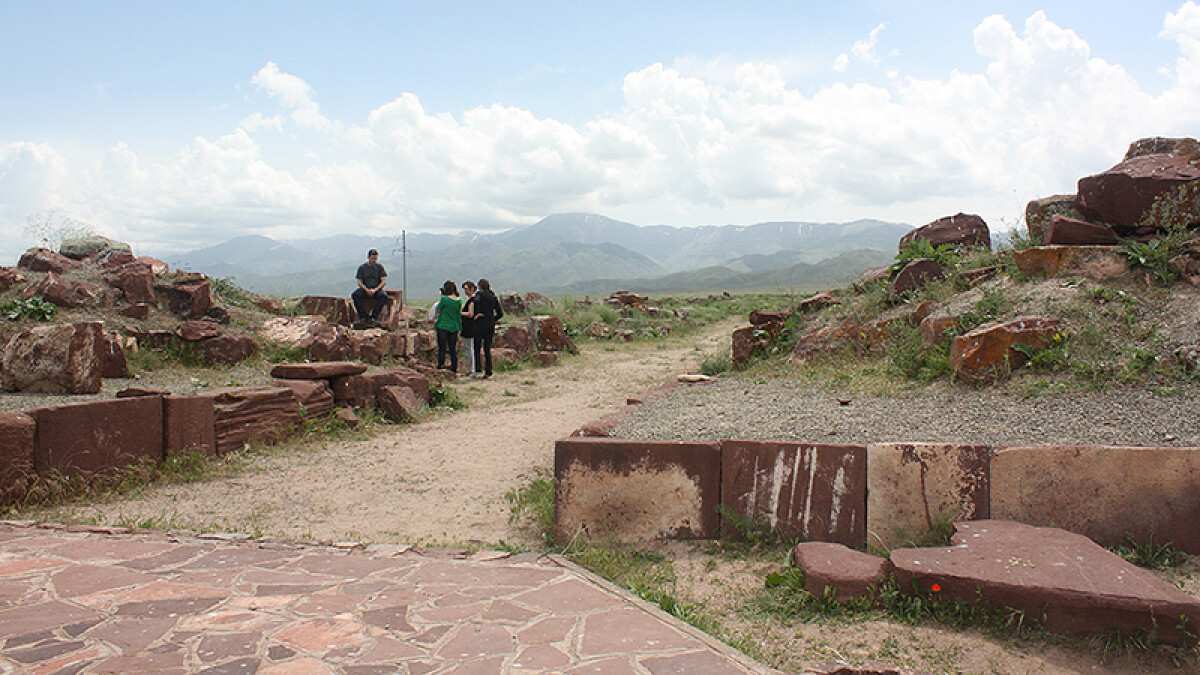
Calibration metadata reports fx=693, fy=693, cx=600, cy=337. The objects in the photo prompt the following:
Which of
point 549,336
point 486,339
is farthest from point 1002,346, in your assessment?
point 549,336

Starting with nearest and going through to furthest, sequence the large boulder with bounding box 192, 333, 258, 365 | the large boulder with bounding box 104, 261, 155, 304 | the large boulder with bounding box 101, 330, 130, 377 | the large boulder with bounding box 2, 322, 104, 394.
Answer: the large boulder with bounding box 2, 322, 104, 394, the large boulder with bounding box 101, 330, 130, 377, the large boulder with bounding box 192, 333, 258, 365, the large boulder with bounding box 104, 261, 155, 304

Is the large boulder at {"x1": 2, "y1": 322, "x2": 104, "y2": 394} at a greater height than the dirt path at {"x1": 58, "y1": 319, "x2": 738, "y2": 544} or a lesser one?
greater

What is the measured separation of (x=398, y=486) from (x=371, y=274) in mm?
7919

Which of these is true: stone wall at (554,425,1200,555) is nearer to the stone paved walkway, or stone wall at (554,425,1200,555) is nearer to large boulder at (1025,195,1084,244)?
the stone paved walkway

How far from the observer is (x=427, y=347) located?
15.1m

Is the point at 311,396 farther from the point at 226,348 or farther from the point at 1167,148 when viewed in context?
the point at 1167,148

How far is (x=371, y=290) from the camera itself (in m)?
Result: 13.8

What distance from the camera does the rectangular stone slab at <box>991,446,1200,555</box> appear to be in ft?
13.5

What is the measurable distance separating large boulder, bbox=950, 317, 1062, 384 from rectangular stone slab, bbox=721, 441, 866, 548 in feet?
8.84

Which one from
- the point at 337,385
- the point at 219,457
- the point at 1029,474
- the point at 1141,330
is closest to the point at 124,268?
the point at 337,385

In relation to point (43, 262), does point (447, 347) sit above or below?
below

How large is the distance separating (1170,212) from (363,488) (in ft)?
29.2

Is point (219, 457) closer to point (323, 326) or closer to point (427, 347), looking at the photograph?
point (323, 326)

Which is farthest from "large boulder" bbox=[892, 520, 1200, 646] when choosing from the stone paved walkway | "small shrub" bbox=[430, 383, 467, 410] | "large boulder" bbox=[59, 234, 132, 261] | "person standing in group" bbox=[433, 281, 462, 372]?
"large boulder" bbox=[59, 234, 132, 261]
